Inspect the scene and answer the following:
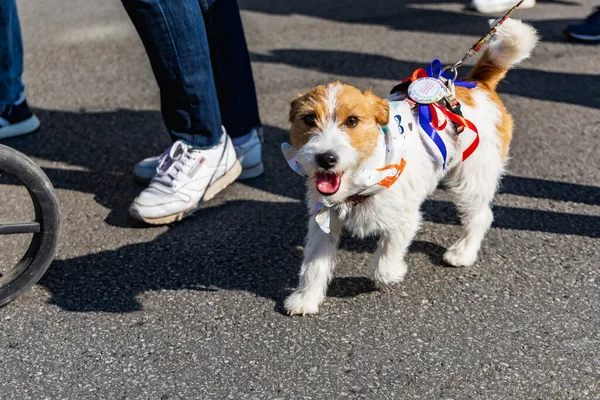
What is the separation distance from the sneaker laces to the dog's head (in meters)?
1.18

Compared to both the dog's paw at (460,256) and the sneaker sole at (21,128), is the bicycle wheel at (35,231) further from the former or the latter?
the dog's paw at (460,256)

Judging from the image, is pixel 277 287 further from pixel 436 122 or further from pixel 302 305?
pixel 436 122

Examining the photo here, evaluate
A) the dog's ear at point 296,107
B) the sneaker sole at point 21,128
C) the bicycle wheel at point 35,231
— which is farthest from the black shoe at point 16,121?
the dog's ear at point 296,107

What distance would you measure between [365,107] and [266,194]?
146cm

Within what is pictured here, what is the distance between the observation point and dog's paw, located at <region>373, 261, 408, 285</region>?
120 inches

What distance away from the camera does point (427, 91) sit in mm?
2969

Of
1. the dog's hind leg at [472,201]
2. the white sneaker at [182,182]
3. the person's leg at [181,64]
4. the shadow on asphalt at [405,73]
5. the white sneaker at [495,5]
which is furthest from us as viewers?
the white sneaker at [495,5]

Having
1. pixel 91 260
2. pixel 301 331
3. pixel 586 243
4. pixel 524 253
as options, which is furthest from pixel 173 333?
pixel 586 243

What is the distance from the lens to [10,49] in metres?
4.31

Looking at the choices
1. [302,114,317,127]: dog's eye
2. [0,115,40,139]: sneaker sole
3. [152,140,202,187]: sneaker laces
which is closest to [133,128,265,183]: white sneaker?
[152,140,202,187]: sneaker laces

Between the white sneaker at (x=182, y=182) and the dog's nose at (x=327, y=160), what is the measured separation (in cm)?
136

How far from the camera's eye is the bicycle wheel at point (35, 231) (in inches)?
116

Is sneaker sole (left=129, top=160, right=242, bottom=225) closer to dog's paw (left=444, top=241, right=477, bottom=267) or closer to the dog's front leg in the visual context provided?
the dog's front leg

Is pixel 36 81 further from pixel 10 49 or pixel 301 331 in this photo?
pixel 301 331
